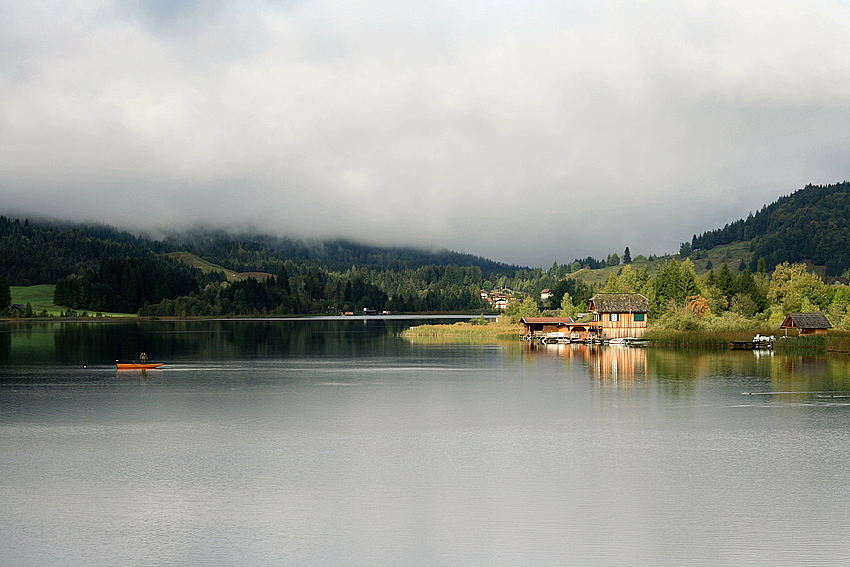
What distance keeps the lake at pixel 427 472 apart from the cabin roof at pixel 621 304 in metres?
60.5

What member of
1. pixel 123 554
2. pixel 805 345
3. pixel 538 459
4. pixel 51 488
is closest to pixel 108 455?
pixel 51 488

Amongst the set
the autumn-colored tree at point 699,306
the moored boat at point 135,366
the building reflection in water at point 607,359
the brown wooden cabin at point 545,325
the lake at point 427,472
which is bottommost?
the lake at point 427,472

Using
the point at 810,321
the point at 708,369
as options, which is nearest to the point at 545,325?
the point at 810,321

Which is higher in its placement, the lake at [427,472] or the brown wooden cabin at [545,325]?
the brown wooden cabin at [545,325]

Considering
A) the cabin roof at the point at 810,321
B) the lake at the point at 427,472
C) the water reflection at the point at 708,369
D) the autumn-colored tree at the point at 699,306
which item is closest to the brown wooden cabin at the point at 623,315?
the autumn-colored tree at the point at 699,306

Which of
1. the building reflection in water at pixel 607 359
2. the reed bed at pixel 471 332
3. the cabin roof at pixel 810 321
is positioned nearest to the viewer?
the building reflection in water at pixel 607 359

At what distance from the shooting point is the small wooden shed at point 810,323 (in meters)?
107

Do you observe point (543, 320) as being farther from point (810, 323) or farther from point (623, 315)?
point (810, 323)

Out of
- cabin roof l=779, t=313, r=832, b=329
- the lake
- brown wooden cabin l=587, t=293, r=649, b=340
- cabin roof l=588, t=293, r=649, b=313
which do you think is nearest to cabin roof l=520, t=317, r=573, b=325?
cabin roof l=588, t=293, r=649, b=313

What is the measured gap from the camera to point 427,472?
33.6 m

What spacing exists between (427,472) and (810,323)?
90715 millimetres

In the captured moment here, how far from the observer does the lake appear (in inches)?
953

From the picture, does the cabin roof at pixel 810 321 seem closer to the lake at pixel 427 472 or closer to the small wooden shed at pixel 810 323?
the small wooden shed at pixel 810 323

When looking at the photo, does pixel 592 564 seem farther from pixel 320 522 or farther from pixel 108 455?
pixel 108 455
